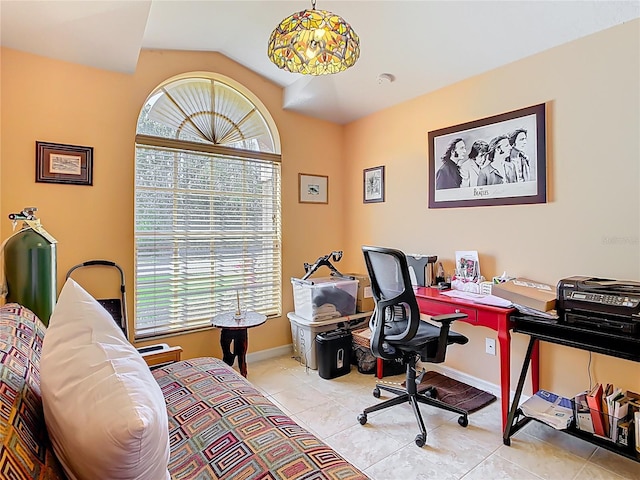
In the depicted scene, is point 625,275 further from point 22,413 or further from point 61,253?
point 61,253

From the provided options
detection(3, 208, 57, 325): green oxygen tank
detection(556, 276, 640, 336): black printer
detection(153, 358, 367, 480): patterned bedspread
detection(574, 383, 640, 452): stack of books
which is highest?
detection(3, 208, 57, 325): green oxygen tank

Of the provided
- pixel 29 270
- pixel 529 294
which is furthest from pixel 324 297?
pixel 29 270

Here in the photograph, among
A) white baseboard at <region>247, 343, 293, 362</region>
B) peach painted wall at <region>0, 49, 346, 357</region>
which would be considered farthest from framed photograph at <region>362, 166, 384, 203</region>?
white baseboard at <region>247, 343, 293, 362</region>

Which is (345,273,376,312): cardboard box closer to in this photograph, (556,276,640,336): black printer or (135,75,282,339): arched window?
(135,75,282,339): arched window

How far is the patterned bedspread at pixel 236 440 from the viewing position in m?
1.01

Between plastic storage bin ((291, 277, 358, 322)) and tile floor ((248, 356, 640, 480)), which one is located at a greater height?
plastic storage bin ((291, 277, 358, 322))

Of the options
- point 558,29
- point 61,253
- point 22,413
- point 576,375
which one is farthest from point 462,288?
point 61,253

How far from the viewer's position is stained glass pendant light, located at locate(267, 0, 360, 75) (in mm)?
1661

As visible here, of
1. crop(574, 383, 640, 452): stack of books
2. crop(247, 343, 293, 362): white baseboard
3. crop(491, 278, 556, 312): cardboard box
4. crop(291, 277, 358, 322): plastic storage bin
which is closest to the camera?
crop(574, 383, 640, 452): stack of books

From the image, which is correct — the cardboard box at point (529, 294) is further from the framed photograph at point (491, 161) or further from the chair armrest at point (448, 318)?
the framed photograph at point (491, 161)

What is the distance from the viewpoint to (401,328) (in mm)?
2316

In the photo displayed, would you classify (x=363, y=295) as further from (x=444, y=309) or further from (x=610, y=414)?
(x=610, y=414)

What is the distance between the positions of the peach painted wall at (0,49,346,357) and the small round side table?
339 millimetres

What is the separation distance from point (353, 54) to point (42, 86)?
2173 millimetres
